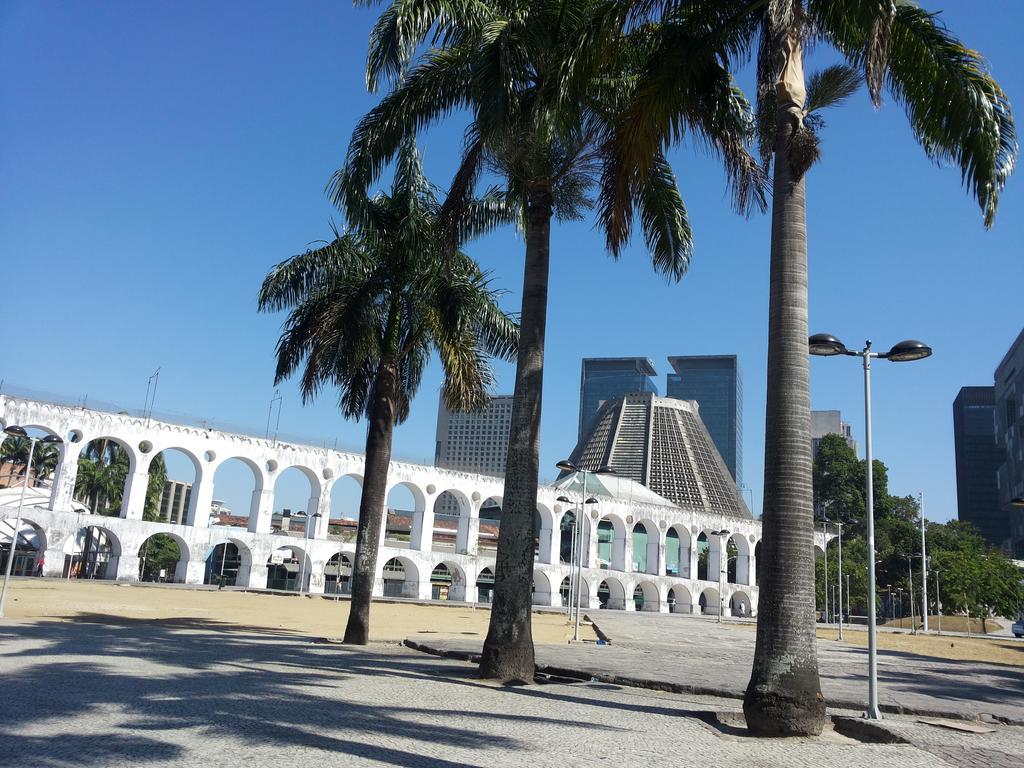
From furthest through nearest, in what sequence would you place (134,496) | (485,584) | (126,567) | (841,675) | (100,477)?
(485,584)
(100,477)
(134,496)
(126,567)
(841,675)

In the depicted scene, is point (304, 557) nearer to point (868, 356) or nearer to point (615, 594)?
point (615, 594)

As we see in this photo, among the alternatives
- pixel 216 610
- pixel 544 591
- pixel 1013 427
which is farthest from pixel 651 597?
pixel 1013 427

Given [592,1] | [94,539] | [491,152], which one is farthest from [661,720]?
[94,539]

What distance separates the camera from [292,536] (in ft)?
148

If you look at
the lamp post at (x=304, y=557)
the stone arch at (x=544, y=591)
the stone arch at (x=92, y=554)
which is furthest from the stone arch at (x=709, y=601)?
the stone arch at (x=92, y=554)

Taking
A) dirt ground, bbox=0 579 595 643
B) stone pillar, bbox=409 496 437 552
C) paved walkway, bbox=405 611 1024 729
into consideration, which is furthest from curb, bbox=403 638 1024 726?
stone pillar, bbox=409 496 437 552

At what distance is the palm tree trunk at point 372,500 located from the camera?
609 inches

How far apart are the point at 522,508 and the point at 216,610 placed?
17337 millimetres

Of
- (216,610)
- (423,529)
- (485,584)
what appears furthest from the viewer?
(485,584)

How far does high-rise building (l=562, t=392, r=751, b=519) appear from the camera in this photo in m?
110

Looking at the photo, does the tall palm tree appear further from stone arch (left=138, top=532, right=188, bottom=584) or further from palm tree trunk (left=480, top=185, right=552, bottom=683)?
stone arch (left=138, top=532, right=188, bottom=584)

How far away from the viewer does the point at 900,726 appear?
888cm

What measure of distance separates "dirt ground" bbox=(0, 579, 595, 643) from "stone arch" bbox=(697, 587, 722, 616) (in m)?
39.3

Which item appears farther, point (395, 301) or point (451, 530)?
point (451, 530)
